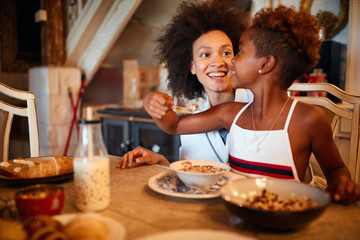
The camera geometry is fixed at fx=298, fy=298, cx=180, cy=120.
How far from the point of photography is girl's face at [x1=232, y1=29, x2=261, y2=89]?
112cm

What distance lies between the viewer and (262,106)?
3.73 feet

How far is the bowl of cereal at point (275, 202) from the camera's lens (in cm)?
61

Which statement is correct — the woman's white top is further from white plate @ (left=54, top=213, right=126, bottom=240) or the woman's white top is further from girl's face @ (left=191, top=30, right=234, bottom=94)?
white plate @ (left=54, top=213, right=126, bottom=240)

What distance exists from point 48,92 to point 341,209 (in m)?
3.12

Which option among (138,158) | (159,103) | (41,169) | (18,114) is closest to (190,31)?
(159,103)

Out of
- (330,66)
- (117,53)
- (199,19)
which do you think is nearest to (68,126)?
(117,53)

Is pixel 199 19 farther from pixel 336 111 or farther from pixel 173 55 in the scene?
pixel 336 111

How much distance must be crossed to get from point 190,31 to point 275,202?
1.23m

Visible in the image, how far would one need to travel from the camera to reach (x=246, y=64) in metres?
1.14

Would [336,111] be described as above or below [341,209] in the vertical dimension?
above

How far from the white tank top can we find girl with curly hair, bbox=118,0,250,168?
360 mm

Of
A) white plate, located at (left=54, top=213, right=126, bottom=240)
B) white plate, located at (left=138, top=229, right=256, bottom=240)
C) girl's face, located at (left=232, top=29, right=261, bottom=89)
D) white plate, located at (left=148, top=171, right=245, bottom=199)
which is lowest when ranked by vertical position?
white plate, located at (left=148, top=171, right=245, bottom=199)

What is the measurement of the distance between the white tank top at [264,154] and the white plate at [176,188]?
5.1 inches

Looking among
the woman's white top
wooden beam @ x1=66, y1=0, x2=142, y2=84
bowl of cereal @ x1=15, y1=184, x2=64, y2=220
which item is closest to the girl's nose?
the woman's white top
